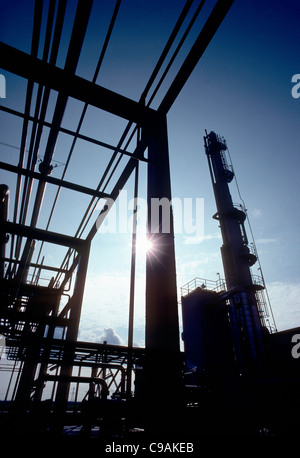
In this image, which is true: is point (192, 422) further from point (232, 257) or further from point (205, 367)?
point (232, 257)

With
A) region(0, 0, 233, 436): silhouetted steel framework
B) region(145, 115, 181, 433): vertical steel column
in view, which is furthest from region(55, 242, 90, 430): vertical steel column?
region(145, 115, 181, 433): vertical steel column

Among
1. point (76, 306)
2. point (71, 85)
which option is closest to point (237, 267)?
point (76, 306)

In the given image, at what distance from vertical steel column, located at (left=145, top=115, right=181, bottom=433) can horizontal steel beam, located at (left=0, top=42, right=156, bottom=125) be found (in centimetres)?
69

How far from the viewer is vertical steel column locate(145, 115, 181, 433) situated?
1996 mm

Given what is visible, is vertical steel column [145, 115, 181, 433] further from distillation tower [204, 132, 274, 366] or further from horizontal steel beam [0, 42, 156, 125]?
distillation tower [204, 132, 274, 366]

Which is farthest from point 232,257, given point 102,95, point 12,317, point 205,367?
point 102,95

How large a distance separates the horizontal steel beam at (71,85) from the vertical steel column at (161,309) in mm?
688

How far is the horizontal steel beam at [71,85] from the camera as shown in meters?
3.13

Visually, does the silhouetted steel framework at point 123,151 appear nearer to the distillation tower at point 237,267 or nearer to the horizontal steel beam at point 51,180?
the horizontal steel beam at point 51,180

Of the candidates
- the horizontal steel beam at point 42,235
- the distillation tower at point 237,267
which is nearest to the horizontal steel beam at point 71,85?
the horizontal steel beam at point 42,235

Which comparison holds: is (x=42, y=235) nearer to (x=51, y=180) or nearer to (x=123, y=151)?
(x=51, y=180)

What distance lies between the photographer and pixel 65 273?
984 cm

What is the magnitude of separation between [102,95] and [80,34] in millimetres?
848

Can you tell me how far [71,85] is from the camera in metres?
3.39
